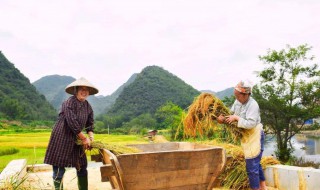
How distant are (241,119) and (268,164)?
5.57 feet

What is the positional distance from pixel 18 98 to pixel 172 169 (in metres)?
46.2

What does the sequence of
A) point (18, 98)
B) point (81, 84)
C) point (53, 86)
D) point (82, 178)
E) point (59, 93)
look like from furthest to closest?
point (53, 86), point (59, 93), point (18, 98), point (82, 178), point (81, 84)

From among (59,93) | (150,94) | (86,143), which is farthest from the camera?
(59,93)

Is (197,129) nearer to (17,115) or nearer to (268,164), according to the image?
(268,164)

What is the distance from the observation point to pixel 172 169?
2.81m

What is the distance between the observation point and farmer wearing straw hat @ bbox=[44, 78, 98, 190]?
3.56m

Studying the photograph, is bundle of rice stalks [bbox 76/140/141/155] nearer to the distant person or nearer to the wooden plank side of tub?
the wooden plank side of tub

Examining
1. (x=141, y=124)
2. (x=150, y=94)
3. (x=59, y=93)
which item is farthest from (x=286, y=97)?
(x=59, y=93)

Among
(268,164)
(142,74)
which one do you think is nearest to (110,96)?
(142,74)

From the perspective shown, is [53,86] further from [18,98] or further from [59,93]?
[18,98]

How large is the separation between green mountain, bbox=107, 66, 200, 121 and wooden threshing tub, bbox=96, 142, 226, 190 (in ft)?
169

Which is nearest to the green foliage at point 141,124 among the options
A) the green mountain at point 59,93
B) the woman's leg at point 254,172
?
the woman's leg at point 254,172

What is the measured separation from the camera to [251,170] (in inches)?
149

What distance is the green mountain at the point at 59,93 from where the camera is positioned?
317ft
